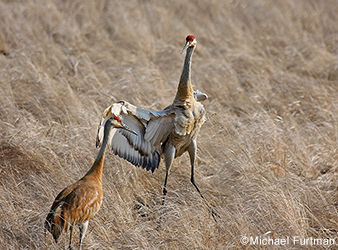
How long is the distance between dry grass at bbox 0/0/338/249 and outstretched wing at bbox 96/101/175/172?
251mm

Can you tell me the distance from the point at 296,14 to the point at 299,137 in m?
5.98

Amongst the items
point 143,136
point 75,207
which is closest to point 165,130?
point 143,136

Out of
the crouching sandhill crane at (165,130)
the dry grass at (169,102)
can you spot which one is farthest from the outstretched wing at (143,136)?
the dry grass at (169,102)

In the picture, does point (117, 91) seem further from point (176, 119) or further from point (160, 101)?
point (176, 119)

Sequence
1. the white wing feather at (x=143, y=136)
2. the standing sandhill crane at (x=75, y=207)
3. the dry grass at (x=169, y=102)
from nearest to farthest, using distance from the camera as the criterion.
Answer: the standing sandhill crane at (x=75, y=207), the dry grass at (x=169, y=102), the white wing feather at (x=143, y=136)

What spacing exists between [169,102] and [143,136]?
1766 mm

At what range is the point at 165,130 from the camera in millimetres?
4488

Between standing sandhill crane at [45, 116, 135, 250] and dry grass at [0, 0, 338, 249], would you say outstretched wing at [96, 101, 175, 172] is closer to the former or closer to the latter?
dry grass at [0, 0, 338, 249]

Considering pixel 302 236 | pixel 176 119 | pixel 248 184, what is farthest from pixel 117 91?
pixel 302 236

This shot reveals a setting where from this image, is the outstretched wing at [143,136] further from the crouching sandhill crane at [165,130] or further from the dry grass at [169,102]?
the dry grass at [169,102]

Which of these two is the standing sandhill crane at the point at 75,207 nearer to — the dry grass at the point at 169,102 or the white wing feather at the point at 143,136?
the dry grass at the point at 169,102

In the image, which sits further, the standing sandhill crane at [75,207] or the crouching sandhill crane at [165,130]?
the crouching sandhill crane at [165,130]

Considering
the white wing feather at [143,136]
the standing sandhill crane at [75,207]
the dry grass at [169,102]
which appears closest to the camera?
the standing sandhill crane at [75,207]

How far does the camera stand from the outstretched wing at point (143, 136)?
4285 millimetres
